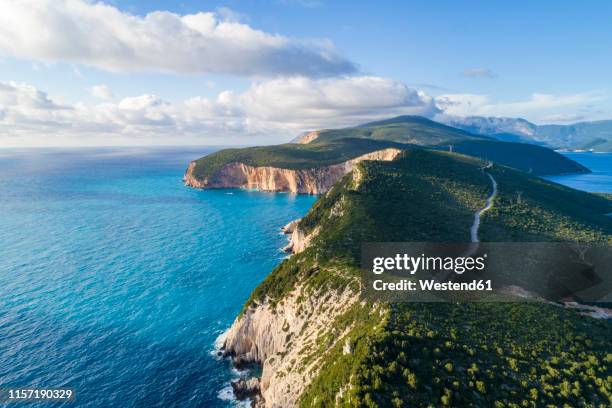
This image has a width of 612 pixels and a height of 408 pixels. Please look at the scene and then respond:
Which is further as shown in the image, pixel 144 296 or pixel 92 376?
pixel 144 296

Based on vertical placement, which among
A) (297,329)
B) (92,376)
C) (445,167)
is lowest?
(92,376)

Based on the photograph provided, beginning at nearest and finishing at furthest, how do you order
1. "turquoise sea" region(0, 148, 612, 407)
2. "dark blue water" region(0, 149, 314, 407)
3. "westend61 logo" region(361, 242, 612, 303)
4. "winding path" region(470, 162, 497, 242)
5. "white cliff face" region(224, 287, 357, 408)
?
"white cliff face" region(224, 287, 357, 408) < "turquoise sea" region(0, 148, 612, 407) < "dark blue water" region(0, 149, 314, 407) < "westend61 logo" region(361, 242, 612, 303) < "winding path" region(470, 162, 497, 242)

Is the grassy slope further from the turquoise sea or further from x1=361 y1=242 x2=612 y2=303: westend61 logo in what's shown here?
the turquoise sea

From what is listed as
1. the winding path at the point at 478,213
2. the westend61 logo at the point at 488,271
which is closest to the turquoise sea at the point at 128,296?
the westend61 logo at the point at 488,271

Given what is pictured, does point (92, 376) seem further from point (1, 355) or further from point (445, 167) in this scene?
point (445, 167)

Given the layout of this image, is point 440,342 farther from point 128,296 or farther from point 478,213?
point 128,296

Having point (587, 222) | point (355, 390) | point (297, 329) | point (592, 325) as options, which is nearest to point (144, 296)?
point (297, 329)

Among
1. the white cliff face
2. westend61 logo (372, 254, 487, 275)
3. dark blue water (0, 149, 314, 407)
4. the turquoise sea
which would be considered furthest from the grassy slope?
the turquoise sea
